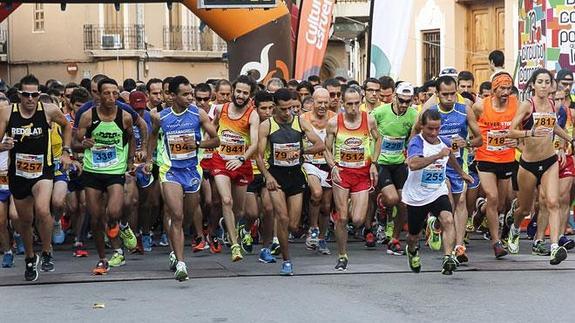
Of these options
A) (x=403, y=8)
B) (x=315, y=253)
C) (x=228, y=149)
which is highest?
(x=403, y=8)

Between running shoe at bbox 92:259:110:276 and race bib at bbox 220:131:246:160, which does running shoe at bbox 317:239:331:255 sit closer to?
race bib at bbox 220:131:246:160

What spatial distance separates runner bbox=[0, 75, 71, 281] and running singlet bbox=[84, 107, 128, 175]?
47 centimetres

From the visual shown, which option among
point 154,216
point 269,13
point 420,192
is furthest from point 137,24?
point 420,192

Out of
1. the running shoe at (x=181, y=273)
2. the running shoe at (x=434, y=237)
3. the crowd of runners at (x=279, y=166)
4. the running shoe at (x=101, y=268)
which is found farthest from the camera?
the running shoe at (x=434, y=237)

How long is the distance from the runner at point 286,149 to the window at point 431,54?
17331mm

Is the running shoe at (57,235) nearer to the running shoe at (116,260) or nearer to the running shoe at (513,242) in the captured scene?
the running shoe at (116,260)

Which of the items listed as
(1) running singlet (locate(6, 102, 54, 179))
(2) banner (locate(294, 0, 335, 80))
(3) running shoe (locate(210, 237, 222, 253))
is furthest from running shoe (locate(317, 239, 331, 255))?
(2) banner (locate(294, 0, 335, 80))

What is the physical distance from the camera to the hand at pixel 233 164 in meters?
14.8

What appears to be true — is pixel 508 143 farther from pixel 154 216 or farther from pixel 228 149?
pixel 154 216

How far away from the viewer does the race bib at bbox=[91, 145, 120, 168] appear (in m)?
13.4

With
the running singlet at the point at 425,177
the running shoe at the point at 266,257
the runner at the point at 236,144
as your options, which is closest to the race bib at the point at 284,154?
the runner at the point at 236,144

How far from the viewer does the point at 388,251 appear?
15.5m

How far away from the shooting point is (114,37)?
51406mm

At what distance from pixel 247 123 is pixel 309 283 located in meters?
3.05
